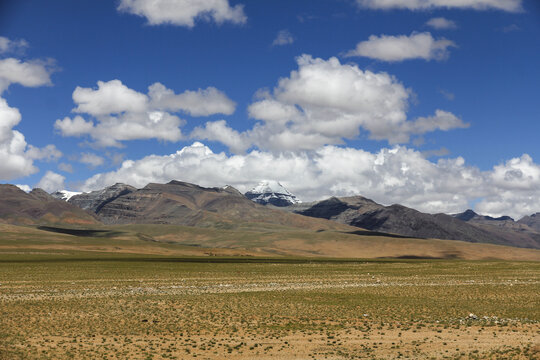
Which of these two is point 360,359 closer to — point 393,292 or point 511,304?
point 511,304

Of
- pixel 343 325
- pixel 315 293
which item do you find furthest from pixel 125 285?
pixel 343 325

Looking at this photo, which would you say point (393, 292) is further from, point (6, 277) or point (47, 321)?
point (6, 277)

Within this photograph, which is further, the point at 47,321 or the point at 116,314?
the point at 116,314

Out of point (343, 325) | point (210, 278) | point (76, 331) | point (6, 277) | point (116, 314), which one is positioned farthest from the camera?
point (210, 278)

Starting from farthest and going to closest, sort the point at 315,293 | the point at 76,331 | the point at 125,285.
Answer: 1. the point at 125,285
2. the point at 315,293
3. the point at 76,331

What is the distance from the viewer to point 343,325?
4009cm

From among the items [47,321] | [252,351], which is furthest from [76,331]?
[252,351]

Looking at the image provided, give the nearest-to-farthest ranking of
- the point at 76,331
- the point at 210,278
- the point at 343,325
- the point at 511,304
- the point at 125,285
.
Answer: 1. the point at 76,331
2. the point at 343,325
3. the point at 511,304
4. the point at 125,285
5. the point at 210,278

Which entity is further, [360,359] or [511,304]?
[511,304]

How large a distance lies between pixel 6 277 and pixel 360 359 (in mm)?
63790

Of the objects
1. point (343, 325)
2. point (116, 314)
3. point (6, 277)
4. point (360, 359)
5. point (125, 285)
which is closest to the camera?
point (360, 359)

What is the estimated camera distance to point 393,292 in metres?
63.8

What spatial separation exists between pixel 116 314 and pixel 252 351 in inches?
666

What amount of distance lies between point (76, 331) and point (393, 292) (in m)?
38.1
